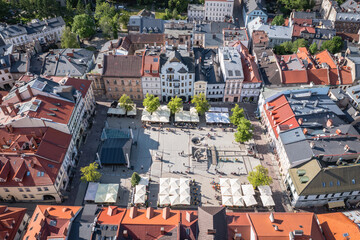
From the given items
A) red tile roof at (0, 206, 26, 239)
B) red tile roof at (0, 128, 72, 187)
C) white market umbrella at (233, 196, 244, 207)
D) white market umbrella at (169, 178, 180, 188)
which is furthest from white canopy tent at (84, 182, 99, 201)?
white market umbrella at (233, 196, 244, 207)

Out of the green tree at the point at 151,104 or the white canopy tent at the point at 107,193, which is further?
the green tree at the point at 151,104

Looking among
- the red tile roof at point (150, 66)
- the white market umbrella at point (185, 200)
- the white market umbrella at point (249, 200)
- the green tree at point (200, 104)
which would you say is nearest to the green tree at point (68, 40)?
the red tile roof at point (150, 66)

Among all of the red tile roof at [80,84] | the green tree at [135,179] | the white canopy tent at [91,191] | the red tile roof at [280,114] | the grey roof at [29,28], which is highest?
the grey roof at [29,28]

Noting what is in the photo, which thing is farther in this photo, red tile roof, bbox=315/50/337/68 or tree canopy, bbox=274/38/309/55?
tree canopy, bbox=274/38/309/55

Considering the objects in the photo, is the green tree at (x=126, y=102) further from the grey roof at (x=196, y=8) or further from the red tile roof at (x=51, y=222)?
the grey roof at (x=196, y=8)

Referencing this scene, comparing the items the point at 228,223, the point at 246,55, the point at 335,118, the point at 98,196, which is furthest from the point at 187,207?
the point at 246,55

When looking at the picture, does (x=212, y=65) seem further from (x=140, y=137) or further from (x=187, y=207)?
(x=187, y=207)

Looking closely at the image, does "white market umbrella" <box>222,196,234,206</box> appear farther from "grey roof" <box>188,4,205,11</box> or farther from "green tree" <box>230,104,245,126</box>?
"grey roof" <box>188,4,205,11</box>

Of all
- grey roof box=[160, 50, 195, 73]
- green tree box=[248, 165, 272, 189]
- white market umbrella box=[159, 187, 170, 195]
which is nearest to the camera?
white market umbrella box=[159, 187, 170, 195]
